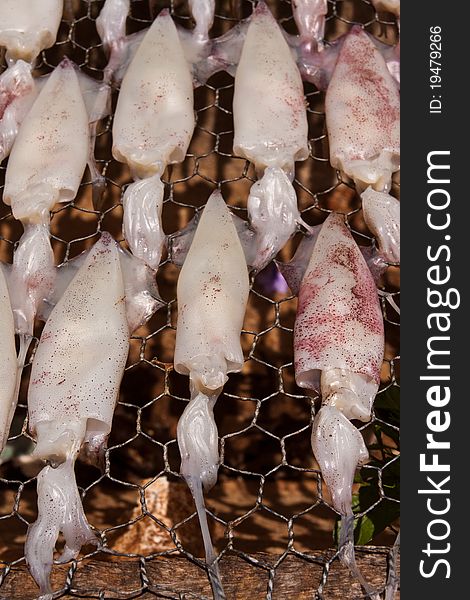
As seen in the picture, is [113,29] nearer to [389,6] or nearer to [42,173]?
[42,173]

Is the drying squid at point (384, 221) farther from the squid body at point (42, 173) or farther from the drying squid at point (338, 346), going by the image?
the squid body at point (42, 173)

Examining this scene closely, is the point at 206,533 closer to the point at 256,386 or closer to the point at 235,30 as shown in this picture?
the point at 256,386

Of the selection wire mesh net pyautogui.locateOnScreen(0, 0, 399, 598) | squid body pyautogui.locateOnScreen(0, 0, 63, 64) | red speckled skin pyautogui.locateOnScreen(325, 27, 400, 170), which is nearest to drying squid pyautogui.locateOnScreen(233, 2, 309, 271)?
red speckled skin pyautogui.locateOnScreen(325, 27, 400, 170)

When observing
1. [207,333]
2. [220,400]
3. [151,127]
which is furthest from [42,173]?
[220,400]

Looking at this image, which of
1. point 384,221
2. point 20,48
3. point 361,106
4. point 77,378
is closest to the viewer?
point 77,378

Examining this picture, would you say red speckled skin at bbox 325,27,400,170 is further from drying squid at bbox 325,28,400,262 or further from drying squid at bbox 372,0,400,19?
drying squid at bbox 372,0,400,19
